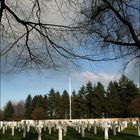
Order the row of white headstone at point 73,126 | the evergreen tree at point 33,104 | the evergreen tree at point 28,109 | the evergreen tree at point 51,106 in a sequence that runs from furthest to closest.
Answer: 1. the evergreen tree at point 33,104
2. the evergreen tree at point 28,109
3. the evergreen tree at point 51,106
4. the row of white headstone at point 73,126

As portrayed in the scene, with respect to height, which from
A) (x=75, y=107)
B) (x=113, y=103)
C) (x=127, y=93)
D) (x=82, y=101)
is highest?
(x=127, y=93)

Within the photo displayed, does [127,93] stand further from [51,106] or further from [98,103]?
[51,106]

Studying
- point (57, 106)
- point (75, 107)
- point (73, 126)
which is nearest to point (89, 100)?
point (75, 107)

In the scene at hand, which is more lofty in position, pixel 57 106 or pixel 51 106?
pixel 51 106

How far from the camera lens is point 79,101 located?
394 feet

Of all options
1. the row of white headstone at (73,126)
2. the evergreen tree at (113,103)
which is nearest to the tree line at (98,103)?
the evergreen tree at (113,103)

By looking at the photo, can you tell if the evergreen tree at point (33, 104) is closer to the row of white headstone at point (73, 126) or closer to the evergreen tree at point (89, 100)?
the evergreen tree at point (89, 100)

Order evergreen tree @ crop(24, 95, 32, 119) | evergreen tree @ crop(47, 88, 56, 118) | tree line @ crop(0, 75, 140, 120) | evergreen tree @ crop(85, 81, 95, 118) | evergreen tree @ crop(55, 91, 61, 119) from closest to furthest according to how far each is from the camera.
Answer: tree line @ crop(0, 75, 140, 120)
evergreen tree @ crop(85, 81, 95, 118)
evergreen tree @ crop(55, 91, 61, 119)
evergreen tree @ crop(47, 88, 56, 118)
evergreen tree @ crop(24, 95, 32, 119)

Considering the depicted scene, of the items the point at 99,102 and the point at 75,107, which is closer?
the point at 99,102

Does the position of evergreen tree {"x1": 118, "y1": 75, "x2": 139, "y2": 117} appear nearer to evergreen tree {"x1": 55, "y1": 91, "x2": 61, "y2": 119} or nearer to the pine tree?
evergreen tree {"x1": 55, "y1": 91, "x2": 61, "y2": 119}

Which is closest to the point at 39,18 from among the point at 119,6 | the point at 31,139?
the point at 119,6

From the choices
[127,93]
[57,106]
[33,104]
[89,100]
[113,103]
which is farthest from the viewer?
[33,104]

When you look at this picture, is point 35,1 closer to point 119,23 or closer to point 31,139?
point 119,23

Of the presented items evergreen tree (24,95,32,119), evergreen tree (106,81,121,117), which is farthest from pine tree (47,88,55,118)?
evergreen tree (106,81,121,117)
